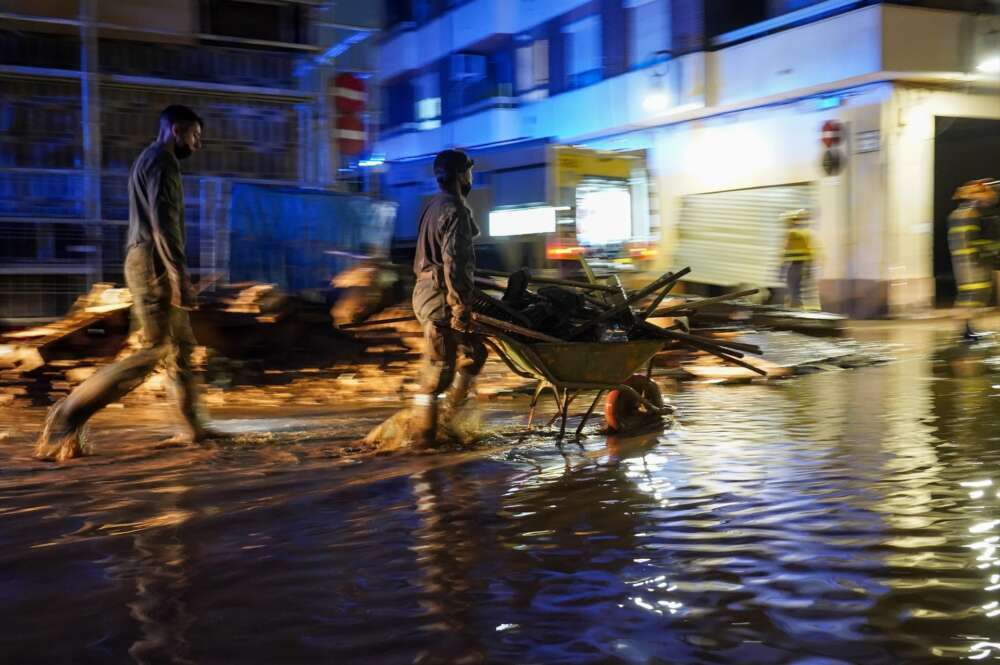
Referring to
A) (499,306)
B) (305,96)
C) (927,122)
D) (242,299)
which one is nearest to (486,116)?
(927,122)

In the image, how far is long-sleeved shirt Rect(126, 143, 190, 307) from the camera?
241 inches

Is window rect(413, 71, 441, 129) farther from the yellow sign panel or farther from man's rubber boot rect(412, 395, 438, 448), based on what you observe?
man's rubber boot rect(412, 395, 438, 448)

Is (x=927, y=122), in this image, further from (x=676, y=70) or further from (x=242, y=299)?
(x=242, y=299)

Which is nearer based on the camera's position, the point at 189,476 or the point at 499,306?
the point at 189,476

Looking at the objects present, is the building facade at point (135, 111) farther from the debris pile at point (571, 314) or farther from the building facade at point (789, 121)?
the building facade at point (789, 121)

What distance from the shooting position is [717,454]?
20.6ft

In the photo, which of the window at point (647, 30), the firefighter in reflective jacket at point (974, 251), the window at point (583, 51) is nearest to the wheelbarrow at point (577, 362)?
the firefighter in reflective jacket at point (974, 251)

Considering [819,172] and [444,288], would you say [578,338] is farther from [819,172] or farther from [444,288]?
[819,172]

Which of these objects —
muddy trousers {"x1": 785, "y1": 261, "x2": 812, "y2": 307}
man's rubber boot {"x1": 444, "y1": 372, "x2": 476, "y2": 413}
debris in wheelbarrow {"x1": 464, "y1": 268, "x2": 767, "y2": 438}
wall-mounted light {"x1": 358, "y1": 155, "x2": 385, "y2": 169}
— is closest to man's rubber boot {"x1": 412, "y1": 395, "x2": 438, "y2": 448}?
man's rubber boot {"x1": 444, "y1": 372, "x2": 476, "y2": 413}

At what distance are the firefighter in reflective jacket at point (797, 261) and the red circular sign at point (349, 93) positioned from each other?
8.21 meters

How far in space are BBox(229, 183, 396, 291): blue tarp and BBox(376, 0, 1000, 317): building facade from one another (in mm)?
8445

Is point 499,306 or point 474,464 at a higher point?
point 499,306

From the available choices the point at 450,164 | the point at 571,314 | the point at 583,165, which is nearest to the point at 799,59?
the point at 583,165

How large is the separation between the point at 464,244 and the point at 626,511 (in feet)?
6.82
